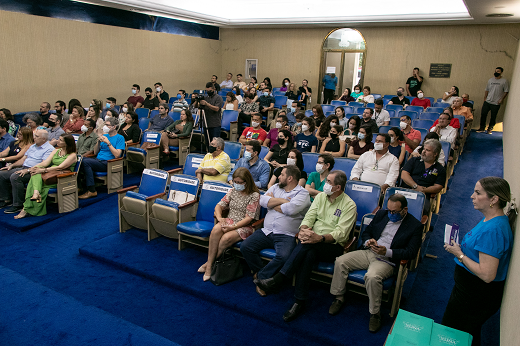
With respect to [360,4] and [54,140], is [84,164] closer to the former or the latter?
[54,140]

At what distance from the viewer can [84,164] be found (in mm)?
5707

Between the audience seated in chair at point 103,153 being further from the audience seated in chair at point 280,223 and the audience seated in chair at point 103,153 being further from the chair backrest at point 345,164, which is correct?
the chair backrest at point 345,164

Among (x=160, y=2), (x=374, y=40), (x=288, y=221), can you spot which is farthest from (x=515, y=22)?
(x=288, y=221)

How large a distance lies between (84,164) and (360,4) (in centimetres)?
920

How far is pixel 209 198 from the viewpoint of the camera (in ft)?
13.9

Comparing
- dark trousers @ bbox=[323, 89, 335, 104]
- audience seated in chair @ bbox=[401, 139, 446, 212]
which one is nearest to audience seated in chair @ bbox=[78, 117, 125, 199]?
audience seated in chair @ bbox=[401, 139, 446, 212]

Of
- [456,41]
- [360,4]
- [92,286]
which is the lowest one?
[92,286]

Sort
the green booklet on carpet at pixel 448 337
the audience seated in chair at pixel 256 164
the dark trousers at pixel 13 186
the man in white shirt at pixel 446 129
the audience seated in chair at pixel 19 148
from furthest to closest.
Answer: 1. the man in white shirt at pixel 446 129
2. the audience seated in chair at pixel 19 148
3. the dark trousers at pixel 13 186
4. the audience seated in chair at pixel 256 164
5. the green booklet on carpet at pixel 448 337

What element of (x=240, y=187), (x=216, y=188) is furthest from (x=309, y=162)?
(x=240, y=187)

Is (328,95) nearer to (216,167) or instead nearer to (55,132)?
(55,132)

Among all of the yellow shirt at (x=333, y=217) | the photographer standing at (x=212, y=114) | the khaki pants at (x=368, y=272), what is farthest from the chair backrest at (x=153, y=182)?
the photographer standing at (x=212, y=114)

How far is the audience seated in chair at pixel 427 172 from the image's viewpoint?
419cm

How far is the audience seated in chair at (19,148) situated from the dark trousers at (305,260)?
4.61m

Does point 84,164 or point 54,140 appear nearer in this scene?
point 84,164
